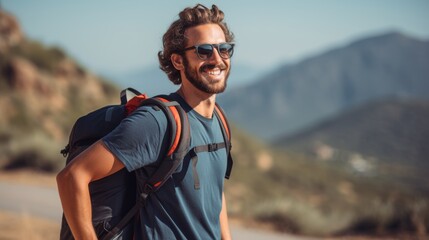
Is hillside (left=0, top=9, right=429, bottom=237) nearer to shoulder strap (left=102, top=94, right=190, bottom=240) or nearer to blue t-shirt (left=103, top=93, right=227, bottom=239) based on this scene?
blue t-shirt (left=103, top=93, right=227, bottom=239)

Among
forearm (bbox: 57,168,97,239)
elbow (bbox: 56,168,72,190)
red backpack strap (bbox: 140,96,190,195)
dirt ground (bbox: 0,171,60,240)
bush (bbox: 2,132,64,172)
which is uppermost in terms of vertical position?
bush (bbox: 2,132,64,172)

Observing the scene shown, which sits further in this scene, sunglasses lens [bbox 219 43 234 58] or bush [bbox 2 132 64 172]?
bush [bbox 2 132 64 172]

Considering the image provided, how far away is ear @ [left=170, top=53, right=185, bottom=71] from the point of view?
8.40 feet

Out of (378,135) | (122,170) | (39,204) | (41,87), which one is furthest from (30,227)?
(378,135)

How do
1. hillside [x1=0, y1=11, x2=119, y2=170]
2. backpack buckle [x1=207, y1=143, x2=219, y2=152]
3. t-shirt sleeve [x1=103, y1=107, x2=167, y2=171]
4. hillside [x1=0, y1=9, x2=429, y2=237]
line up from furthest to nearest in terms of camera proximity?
hillside [x1=0, y1=11, x2=119, y2=170] → hillside [x1=0, y1=9, x2=429, y2=237] → backpack buckle [x1=207, y1=143, x2=219, y2=152] → t-shirt sleeve [x1=103, y1=107, x2=167, y2=171]

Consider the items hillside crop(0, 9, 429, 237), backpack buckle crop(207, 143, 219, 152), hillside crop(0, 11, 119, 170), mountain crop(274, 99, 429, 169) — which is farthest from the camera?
mountain crop(274, 99, 429, 169)

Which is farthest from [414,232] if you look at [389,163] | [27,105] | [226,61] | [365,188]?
[389,163]

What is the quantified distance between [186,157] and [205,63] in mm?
442

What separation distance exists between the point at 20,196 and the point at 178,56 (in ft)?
25.7

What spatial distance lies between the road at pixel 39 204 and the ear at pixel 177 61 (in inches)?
225

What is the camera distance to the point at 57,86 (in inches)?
1210

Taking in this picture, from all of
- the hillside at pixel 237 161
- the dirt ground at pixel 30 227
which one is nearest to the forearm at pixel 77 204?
the dirt ground at pixel 30 227

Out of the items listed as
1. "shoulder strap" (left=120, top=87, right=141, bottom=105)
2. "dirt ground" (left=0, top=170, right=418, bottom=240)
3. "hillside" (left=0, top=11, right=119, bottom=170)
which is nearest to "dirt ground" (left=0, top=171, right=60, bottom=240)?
"dirt ground" (left=0, top=170, right=418, bottom=240)

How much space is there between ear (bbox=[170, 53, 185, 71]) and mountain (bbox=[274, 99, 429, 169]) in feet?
347
